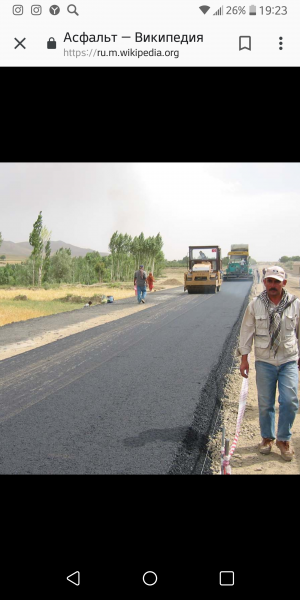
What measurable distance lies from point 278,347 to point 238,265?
1505 inches

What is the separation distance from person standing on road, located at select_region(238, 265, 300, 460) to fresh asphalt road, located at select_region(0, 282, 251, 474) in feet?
3.24

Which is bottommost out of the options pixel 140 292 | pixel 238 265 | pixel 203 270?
pixel 140 292

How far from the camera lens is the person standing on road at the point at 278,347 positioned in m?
3.82

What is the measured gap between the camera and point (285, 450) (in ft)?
13.0

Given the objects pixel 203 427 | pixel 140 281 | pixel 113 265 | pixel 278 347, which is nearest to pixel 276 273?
pixel 278 347

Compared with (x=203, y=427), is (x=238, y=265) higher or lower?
higher

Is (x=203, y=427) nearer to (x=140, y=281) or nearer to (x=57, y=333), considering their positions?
(x=57, y=333)
